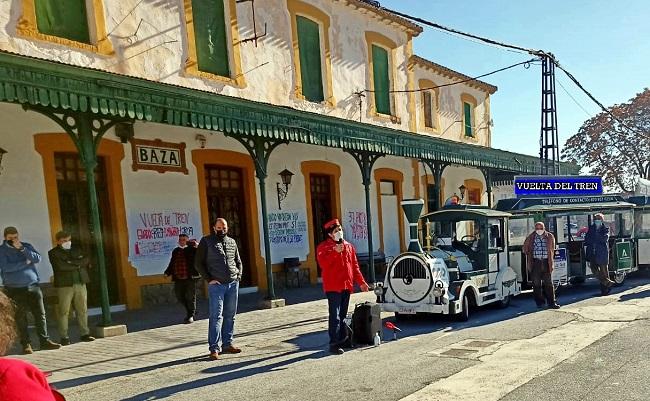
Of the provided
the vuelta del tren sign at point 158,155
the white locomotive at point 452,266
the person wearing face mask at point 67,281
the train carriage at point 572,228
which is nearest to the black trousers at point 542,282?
the white locomotive at point 452,266

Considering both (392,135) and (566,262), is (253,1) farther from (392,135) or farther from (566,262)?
(566,262)

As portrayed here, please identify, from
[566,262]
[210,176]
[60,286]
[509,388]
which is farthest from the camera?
[210,176]

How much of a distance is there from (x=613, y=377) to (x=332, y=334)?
3220 mm

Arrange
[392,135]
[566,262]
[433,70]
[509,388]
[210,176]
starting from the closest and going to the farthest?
[509,388] < [566,262] < [210,176] < [392,135] < [433,70]

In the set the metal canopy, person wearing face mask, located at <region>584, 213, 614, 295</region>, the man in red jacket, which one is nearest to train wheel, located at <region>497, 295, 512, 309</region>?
person wearing face mask, located at <region>584, 213, 614, 295</region>

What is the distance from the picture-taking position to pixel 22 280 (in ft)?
23.8

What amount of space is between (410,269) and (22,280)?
5809 millimetres

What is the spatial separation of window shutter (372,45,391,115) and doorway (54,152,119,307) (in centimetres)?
956

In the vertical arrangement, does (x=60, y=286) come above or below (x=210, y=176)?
below

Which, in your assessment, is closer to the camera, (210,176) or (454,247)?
(454,247)

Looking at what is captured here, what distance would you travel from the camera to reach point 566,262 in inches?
428

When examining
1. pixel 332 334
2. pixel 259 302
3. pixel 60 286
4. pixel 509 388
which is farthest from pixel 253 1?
pixel 509 388

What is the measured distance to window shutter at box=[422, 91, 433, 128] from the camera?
785 inches

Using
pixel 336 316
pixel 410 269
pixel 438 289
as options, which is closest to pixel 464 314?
pixel 438 289
